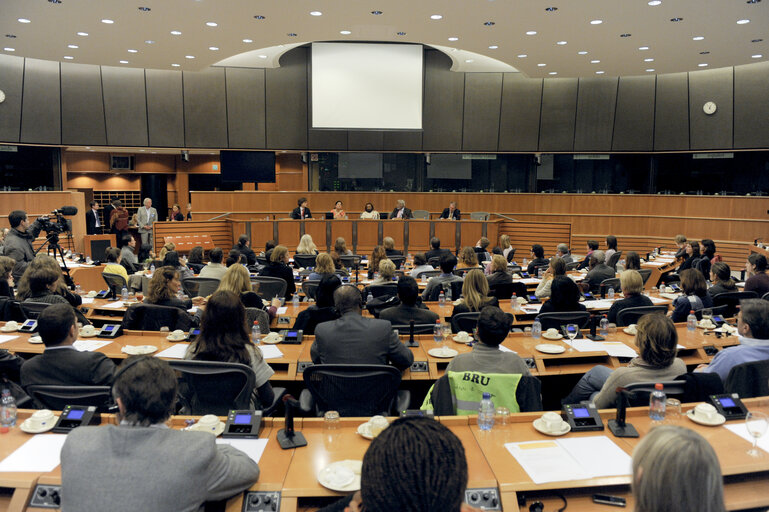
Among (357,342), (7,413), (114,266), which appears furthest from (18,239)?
(357,342)

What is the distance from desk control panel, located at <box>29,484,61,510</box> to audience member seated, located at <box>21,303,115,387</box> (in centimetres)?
116

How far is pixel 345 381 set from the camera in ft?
11.0

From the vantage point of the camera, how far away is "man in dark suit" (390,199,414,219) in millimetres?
15391

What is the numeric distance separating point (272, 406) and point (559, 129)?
47.1 feet

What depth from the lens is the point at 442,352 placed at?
4406mm

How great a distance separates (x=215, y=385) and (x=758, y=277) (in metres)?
6.34

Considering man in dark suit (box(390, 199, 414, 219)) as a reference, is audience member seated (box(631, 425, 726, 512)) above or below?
below

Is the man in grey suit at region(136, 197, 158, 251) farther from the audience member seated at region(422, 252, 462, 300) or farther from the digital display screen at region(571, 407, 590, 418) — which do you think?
the digital display screen at region(571, 407, 590, 418)

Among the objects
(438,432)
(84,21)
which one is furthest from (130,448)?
(84,21)

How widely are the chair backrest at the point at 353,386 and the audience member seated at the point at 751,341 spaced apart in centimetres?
220

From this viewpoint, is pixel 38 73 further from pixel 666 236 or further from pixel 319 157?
pixel 666 236

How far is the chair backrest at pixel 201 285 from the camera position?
23.6ft

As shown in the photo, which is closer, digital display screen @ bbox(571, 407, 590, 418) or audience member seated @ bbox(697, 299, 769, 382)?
digital display screen @ bbox(571, 407, 590, 418)

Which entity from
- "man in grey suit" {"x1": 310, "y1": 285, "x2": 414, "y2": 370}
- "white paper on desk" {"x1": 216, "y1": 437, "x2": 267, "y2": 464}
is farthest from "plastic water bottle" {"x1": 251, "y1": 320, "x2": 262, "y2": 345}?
"white paper on desk" {"x1": 216, "y1": 437, "x2": 267, "y2": 464}
